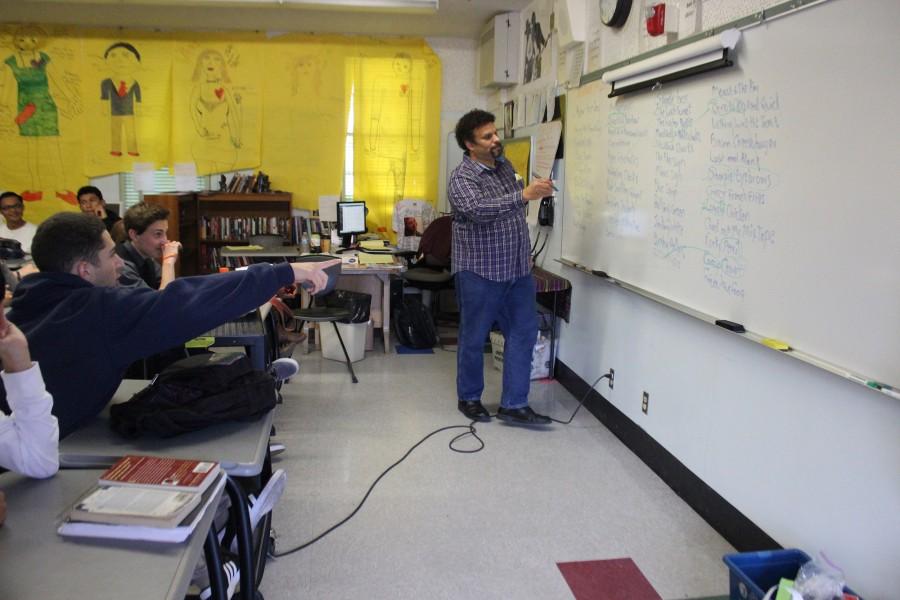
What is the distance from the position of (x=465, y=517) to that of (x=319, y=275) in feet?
4.12

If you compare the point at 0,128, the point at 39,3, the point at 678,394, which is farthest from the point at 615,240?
the point at 0,128

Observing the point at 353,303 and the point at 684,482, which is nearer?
the point at 684,482

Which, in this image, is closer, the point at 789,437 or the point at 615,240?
the point at 789,437

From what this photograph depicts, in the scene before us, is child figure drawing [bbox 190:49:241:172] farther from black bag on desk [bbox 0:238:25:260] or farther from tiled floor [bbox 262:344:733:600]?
tiled floor [bbox 262:344:733:600]

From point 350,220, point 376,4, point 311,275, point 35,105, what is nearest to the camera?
point 311,275

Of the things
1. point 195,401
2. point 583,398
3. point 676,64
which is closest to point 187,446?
point 195,401

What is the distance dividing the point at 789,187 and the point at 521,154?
9.51ft

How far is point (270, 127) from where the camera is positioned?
6.40m

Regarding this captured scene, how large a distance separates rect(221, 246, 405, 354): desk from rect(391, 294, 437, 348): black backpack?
98 mm

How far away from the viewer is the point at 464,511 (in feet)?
8.87

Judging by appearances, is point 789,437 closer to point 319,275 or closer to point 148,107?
point 319,275

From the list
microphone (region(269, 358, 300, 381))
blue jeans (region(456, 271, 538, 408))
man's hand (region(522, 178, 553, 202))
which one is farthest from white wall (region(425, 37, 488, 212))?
microphone (region(269, 358, 300, 381))

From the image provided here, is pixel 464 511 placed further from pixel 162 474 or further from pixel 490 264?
pixel 162 474

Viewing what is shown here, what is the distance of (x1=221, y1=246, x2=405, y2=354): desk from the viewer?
4922 mm
